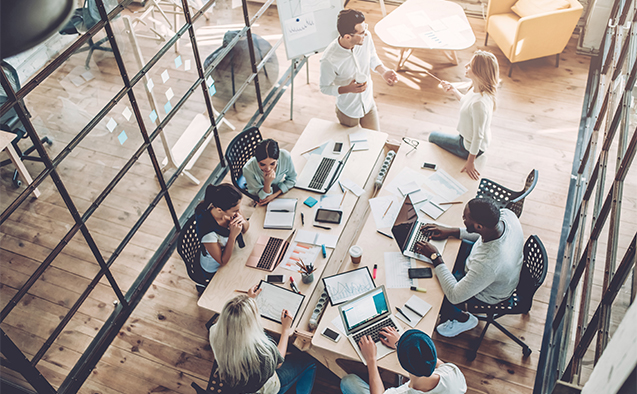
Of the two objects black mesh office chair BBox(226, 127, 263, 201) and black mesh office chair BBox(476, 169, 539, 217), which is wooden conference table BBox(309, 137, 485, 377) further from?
black mesh office chair BBox(226, 127, 263, 201)

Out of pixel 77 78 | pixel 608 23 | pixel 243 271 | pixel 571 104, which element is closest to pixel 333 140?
pixel 243 271

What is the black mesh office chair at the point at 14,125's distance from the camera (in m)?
2.69

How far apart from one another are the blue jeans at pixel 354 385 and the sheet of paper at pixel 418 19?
448cm

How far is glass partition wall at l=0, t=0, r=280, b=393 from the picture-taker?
116 inches

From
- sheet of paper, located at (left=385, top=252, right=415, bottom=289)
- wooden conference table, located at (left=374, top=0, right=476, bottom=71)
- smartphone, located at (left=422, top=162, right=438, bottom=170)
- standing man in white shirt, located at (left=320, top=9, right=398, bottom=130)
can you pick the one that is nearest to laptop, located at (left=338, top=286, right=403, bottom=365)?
sheet of paper, located at (left=385, top=252, right=415, bottom=289)

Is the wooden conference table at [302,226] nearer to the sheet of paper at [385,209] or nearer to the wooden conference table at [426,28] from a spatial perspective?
the sheet of paper at [385,209]

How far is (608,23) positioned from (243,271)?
5568mm

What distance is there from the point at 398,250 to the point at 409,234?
0.49 ft

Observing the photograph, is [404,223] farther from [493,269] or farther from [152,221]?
[152,221]

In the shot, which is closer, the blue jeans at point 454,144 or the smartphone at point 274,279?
the smartphone at point 274,279

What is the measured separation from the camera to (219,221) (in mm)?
3330

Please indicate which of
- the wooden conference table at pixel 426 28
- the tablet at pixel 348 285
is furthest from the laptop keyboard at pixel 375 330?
the wooden conference table at pixel 426 28

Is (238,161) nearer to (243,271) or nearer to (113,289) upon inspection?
(243,271)

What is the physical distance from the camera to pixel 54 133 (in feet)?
9.93
